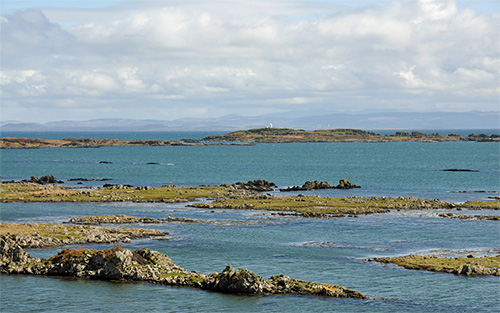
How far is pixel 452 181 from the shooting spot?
135625 millimetres

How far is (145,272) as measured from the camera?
49.5 metres

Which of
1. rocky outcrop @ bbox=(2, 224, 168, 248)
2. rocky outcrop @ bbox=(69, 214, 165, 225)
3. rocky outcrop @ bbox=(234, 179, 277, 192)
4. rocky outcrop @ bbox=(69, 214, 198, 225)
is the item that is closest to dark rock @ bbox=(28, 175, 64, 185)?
rocky outcrop @ bbox=(234, 179, 277, 192)

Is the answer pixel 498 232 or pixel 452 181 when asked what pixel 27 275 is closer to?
pixel 498 232

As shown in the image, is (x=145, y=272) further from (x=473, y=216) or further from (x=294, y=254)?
(x=473, y=216)

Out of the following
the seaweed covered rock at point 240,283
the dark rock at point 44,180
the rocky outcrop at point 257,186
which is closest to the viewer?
the seaweed covered rock at point 240,283

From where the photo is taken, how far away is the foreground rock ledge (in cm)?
4575

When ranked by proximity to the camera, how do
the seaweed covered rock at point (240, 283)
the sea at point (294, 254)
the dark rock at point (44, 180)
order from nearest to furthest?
the sea at point (294, 254)
the seaweed covered rock at point (240, 283)
the dark rock at point (44, 180)

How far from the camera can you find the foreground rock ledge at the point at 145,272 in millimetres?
45750

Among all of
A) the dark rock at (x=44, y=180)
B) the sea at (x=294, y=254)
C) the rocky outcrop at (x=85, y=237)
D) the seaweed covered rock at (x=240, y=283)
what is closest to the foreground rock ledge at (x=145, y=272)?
the seaweed covered rock at (x=240, y=283)

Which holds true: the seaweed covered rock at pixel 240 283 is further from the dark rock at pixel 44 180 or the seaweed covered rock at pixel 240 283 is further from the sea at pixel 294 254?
the dark rock at pixel 44 180

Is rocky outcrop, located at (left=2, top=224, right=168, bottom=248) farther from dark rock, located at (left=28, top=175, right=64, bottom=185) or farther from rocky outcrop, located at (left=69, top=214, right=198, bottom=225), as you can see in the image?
dark rock, located at (left=28, top=175, right=64, bottom=185)

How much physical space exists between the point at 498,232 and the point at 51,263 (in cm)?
4674

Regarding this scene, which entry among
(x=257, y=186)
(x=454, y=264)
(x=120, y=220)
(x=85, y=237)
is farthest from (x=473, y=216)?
(x=85, y=237)

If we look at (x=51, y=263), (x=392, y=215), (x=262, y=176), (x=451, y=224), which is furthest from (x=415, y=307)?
(x=262, y=176)
